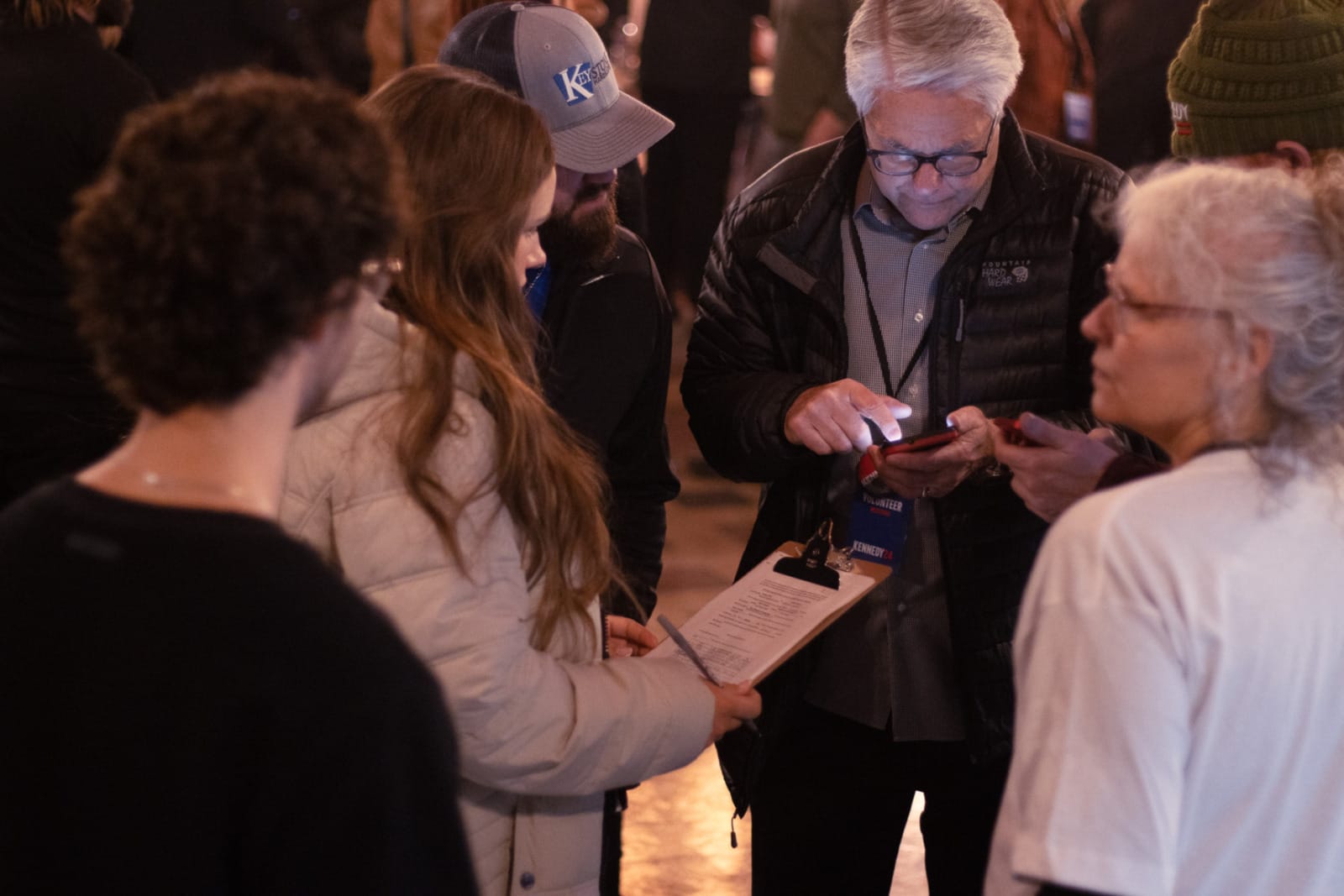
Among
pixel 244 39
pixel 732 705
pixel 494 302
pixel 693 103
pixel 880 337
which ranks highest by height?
pixel 244 39

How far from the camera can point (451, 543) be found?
155 centimetres

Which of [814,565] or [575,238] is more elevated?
[575,238]

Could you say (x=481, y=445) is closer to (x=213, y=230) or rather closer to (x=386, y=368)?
(x=386, y=368)

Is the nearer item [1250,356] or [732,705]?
[1250,356]

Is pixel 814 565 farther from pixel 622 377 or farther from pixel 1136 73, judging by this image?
pixel 1136 73

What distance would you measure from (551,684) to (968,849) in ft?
3.32

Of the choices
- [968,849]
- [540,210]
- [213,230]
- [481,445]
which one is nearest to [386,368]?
[481,445]

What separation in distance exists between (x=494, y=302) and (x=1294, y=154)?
1.32 meters

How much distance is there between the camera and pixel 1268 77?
7.28ft

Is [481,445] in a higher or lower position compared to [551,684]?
higher

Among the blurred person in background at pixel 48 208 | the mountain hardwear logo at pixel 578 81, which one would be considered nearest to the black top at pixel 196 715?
the mountain hardwear logo at pixel 578 81

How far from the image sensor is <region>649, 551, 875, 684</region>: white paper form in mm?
1998

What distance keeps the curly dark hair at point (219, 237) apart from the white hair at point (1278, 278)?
2.72 ft

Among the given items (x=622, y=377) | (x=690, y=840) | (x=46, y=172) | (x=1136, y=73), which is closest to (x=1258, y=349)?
(x=622, y=377)
